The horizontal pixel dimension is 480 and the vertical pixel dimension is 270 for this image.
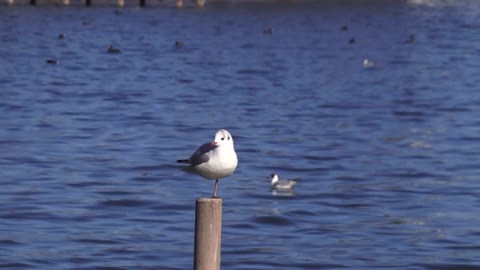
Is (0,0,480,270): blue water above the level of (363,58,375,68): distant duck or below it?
below

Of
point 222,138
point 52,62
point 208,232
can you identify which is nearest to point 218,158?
point 222,138

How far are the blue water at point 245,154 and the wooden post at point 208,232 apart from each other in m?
5.51

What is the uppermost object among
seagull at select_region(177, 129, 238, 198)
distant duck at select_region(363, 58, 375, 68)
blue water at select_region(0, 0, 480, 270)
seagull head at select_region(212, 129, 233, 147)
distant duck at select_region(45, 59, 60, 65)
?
seagull head at select_region(212, 129, 233, 147)

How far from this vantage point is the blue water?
644 inches

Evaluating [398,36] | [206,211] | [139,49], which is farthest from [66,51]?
[206,211]

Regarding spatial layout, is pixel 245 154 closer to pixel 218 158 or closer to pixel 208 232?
pixel 218 158

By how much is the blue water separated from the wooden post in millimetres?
5508

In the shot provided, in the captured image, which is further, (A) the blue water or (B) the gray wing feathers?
(A) the blue water

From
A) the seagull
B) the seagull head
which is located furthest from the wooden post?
the seagull head

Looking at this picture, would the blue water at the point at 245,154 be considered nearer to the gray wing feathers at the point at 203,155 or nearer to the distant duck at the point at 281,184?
the distant duck at the point at 281,184

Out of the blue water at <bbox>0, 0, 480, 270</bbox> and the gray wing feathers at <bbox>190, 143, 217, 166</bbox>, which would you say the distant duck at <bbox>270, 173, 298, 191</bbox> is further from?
the gray wing feathers at <bbox>190, 143, 217, 166</bbox>

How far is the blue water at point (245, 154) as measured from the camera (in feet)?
53.7

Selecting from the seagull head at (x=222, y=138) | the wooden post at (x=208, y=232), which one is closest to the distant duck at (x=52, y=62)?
the seagull head at (x=222, y=138)

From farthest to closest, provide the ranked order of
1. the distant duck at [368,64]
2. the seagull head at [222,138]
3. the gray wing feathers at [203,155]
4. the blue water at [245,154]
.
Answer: the distant duck at [368,64], the blue water at [245,154], the gray wing feathers at [203,155], the seagull head at [222,138]
